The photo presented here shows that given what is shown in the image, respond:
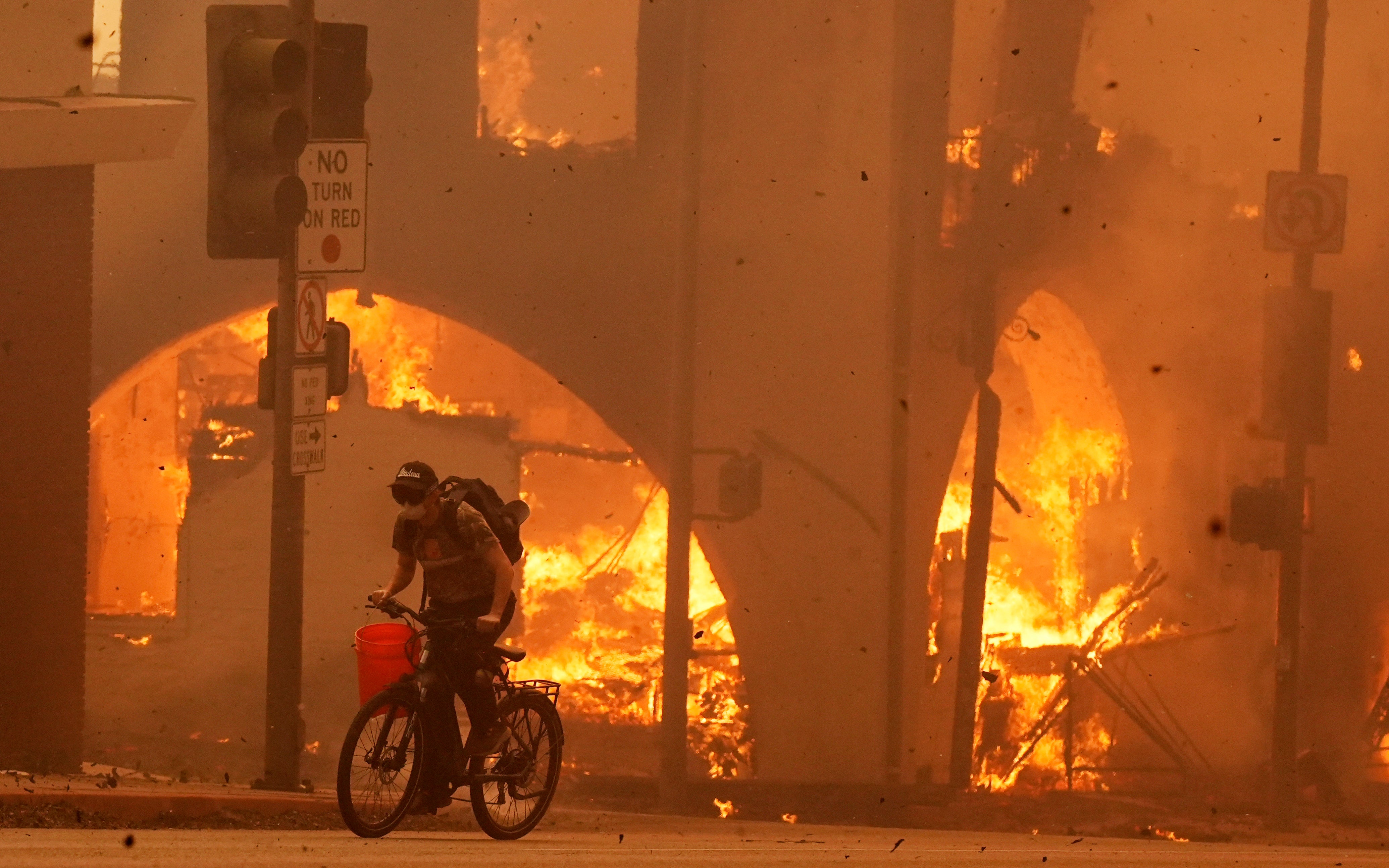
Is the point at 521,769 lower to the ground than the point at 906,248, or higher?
lower

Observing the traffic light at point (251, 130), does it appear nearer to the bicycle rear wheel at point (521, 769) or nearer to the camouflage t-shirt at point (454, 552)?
the camouflage t-shirt at point (454, 552)

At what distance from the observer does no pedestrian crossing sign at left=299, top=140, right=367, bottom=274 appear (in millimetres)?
9594

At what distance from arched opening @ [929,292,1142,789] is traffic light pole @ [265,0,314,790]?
849 centimetres

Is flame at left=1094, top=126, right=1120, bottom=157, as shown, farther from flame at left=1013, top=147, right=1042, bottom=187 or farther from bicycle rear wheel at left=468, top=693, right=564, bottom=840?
bicycle rear wheel at left=468, top=693, right=564, bottom=840

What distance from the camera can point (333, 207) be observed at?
970 centimetres

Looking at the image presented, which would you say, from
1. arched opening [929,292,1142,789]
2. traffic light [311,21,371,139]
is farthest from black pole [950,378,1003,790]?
traffic light [311,21,371,139]

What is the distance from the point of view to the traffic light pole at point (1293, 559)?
1438 centimetres

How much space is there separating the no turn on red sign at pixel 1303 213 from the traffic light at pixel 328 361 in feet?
25.6

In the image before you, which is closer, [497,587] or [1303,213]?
[497,587]

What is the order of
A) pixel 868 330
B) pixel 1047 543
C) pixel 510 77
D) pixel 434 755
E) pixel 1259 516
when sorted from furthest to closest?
1. pixel 510 77
2. pixel 1047 543
3. pixel 868 330
4. pixel 1259 516
5. pixel 434 755

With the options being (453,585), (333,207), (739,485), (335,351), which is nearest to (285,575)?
(335,351)

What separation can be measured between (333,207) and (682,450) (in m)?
5.80

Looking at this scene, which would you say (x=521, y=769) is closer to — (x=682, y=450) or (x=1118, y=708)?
(x=682, y=450)

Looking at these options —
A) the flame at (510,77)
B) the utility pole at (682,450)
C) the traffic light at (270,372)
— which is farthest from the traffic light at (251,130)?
the flame at (510,77)
